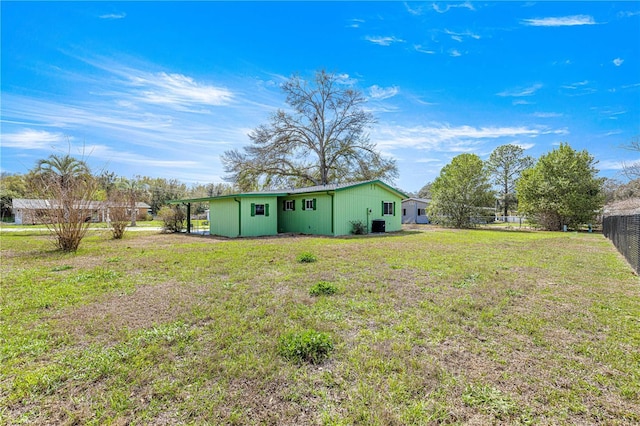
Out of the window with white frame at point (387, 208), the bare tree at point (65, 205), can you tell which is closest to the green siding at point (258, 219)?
the bare tree at point (65, 205)

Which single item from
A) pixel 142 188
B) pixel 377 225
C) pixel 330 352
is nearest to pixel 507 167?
pixel 377 225

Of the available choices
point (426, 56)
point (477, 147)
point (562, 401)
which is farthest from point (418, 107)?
point (562, 401)

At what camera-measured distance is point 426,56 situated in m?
13.5

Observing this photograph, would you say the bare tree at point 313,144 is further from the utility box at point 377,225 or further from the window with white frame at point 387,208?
the utility box at point 377,225

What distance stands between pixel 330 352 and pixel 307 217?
13517 mm

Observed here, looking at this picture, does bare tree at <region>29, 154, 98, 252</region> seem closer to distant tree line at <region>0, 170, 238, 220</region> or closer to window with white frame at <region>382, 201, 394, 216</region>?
window with white frame at <region>382, 201, 394, 216</region>

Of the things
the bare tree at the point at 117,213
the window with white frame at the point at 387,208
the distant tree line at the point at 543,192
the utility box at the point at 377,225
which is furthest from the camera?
the distant tree line at the point at 543,192

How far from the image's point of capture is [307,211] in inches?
638

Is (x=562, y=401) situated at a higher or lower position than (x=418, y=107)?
lower

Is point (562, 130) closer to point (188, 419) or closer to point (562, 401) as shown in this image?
point (562, 401)

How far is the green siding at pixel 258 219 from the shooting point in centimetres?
1480

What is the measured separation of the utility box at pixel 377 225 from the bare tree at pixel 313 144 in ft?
33.4

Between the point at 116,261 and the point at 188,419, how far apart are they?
24.0 ft

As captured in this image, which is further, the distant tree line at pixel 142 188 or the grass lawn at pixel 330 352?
the distant tree line at pixel 142 188
